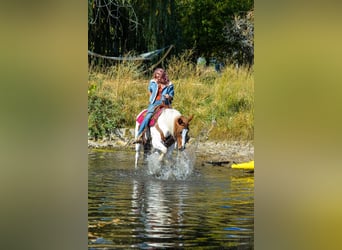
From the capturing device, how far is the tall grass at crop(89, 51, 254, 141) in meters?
6.64

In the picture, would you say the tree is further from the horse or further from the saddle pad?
the saddle pad

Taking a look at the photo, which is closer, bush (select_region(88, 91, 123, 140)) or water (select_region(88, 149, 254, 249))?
water (select_region(88, 149, 254, 249))

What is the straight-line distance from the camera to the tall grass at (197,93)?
261 inches

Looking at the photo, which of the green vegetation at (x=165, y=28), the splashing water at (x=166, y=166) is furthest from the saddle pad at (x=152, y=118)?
the green vegetation at (x=165, y=28)

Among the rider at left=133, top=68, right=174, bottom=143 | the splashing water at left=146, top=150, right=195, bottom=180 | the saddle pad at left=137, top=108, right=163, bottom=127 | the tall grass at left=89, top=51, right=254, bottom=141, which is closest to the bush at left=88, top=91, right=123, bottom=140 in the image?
the tall grass at left=89, top=51, right=254, bottom=141

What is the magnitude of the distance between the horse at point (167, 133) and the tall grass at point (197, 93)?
0.21 feet

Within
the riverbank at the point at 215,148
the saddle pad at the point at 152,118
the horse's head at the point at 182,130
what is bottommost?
the riverbank at the point at 215,148

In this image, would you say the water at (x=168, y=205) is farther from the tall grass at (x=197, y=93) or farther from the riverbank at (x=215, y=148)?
the tall grass at (x=197, y=93)

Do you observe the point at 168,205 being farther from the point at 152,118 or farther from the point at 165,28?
the point at 165,28

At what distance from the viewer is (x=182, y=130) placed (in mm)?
6699

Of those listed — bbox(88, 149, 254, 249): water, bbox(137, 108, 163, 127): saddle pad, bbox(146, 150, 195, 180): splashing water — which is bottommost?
bbox(88, 149, 254, 249): water

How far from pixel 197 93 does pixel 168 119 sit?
0.34 m
